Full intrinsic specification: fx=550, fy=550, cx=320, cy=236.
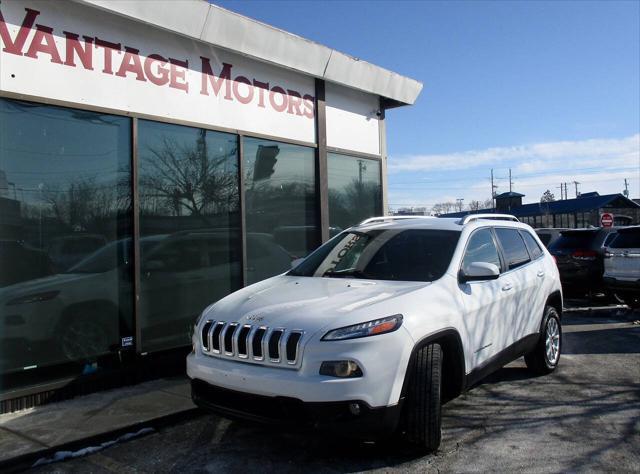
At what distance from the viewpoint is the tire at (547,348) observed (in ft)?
20.0

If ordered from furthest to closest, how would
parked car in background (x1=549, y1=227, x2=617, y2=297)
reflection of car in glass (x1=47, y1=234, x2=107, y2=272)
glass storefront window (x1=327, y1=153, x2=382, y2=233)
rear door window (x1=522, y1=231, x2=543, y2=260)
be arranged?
1. parked car in background (x1=549, y1=227, x2=617, y2=297)
2. glass storefront window (x1=327, y1=153, x2=382, y2=233)
3. rear door window (x1=522, y1=231, x2=543, y2=260)
4. reflection of car in glass (x1=47, y1=234, x2=107, y2=272)

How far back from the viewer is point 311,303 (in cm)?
409

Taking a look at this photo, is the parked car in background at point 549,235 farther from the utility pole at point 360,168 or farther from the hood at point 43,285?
the hood at point 43,285

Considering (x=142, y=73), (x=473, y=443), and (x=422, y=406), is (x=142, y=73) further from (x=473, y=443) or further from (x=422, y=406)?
(x=473, y=443)

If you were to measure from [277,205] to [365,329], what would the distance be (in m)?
4.76

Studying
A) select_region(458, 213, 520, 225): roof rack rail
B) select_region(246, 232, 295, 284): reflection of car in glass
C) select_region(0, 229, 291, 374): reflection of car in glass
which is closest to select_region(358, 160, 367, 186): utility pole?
select_region(246, 232, 295, 284): reflection of car in glass

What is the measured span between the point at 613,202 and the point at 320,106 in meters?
37.8

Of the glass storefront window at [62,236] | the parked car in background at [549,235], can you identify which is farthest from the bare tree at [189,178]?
the parked car in background at [549,235]

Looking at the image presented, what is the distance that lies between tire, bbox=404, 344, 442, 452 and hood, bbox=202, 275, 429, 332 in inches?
19.4

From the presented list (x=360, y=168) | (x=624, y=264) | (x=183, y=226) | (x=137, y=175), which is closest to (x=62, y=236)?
(x=137, y=175)

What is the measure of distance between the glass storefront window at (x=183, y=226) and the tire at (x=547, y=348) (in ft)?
12.6

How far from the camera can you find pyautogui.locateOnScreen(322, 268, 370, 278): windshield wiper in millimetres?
4926

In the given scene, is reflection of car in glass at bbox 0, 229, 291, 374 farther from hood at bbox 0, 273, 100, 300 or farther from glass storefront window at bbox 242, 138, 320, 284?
→ glass storefront window at bbox 242, 138, 320, 284

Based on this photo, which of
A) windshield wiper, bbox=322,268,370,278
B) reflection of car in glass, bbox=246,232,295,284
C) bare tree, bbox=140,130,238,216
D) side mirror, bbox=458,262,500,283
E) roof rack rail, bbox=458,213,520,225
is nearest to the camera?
side mirror, bbox=458,262,500,283
